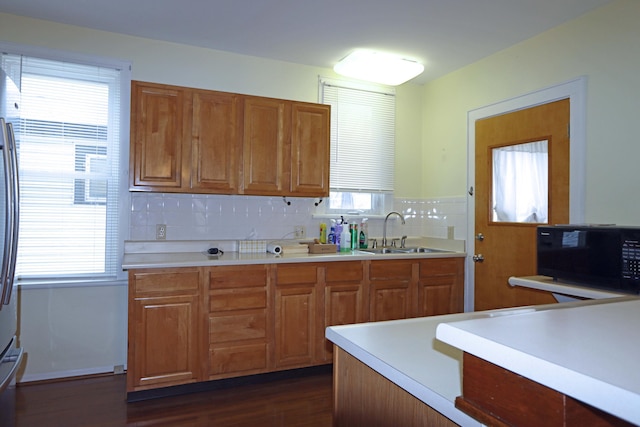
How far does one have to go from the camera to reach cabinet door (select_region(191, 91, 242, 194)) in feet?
9.90

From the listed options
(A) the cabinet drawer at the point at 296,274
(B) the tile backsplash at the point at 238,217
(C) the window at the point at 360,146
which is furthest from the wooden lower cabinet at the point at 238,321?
(C) the window at the point at 360,146

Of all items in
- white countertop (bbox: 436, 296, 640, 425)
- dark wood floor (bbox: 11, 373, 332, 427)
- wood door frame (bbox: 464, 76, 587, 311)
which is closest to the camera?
white countertop (bbox: 436, 296, 640, 425)

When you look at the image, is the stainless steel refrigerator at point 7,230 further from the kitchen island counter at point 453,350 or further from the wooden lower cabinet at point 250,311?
the kitchen island counter at point 453,350

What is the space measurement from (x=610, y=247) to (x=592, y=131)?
973mm

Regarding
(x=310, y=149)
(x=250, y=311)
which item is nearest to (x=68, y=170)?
(x=250, y=311)

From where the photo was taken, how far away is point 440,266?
139 inches

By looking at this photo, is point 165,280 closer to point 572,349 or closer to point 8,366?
point 8,366

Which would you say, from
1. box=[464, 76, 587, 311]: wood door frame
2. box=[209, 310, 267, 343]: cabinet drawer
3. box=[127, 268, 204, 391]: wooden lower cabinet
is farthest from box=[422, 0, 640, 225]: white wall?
box=[127, 268, 204, 391]: wooden lower cabinet

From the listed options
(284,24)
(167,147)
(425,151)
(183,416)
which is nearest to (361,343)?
(183,416)

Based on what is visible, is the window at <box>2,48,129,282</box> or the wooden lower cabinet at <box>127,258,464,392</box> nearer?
the wooden lower cabinet at <box>127,258,464,392</box>

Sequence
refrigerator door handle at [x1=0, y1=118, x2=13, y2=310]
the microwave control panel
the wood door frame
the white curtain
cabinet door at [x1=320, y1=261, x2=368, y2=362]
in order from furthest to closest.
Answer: cabinet door at [x1=320, y1=261, x2=368, y2=362] < the white curtain < the wood door frame < the microwave control panel < refrigerator door handle at [x1=0, y1=118, x2=13, y2=310]

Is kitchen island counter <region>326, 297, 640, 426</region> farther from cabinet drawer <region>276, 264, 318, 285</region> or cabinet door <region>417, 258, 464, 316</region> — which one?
cabinet door <region>417, 258, 464, 316</region>

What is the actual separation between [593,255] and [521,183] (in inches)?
43.9

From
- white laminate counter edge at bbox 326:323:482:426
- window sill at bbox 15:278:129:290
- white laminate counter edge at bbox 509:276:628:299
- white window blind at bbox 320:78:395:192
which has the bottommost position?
window sill at bbox 15:278:129:290
